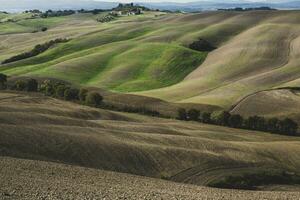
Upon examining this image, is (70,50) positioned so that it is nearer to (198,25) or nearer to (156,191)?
(198,25)

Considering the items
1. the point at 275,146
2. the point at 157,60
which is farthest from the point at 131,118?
the point at 157,60

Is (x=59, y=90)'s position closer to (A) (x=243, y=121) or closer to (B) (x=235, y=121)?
(B) (x=235, y=121)

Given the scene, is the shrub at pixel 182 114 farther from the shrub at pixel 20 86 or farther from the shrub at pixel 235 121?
the shrub at pixel 20 86

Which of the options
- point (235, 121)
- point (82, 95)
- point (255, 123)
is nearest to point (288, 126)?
point (255, 123)

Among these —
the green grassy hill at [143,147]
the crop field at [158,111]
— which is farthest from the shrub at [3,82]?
the green grassy hill at [143,147]

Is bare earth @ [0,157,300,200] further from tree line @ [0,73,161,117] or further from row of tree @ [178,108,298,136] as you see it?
tree line @ [0,73,161,117]

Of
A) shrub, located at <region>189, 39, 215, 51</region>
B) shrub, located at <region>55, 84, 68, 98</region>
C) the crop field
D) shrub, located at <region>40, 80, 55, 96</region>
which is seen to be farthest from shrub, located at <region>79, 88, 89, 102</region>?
shrub, located at <region>189, 39, 215, 51</region>

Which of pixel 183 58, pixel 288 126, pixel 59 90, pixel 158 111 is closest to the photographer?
pixel 288 126
